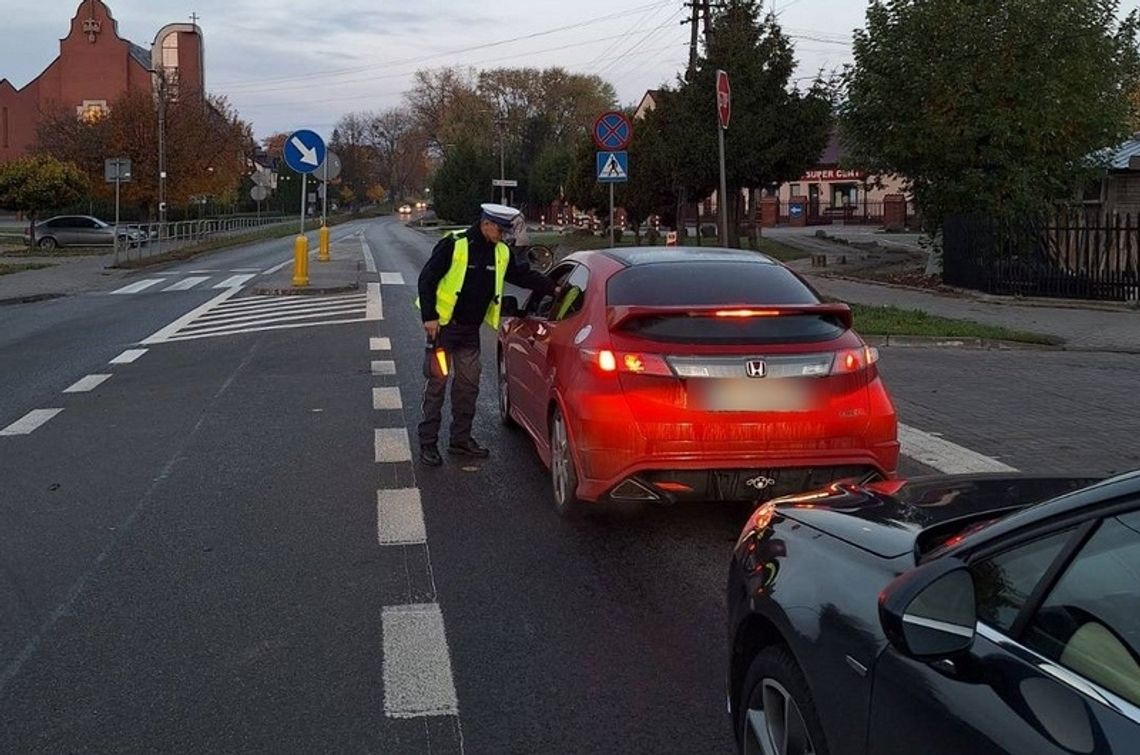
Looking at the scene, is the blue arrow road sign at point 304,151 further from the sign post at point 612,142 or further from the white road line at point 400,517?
the white road line at point 400,517

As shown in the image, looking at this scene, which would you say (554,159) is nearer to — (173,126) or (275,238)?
(275,238)

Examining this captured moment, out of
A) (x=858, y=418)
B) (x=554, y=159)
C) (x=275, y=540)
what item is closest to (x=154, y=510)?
(x=275, y=540)

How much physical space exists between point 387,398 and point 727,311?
538 cm

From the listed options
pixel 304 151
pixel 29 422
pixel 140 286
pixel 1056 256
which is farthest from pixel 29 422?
pixel 140 286

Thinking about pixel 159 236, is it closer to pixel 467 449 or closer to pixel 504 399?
pixel 504 399

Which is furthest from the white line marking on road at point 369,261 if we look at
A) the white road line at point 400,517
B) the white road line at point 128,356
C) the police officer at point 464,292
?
the white road line at point 400,517

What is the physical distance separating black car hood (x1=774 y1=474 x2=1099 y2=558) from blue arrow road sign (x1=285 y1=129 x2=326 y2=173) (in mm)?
20048

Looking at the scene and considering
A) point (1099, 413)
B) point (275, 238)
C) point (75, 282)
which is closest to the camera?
point (1099, 413)

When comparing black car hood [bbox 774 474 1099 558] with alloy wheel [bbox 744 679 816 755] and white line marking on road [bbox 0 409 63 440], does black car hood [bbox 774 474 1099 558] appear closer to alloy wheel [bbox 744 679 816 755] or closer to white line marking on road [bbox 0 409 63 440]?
alloy wheel [bbox 744 679 816 755]

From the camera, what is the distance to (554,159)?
7112 centimetres

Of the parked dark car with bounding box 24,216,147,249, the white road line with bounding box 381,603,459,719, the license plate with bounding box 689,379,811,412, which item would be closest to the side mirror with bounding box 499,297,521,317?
the license plate with bounding box 689,379,811,412

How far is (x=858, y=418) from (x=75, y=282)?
25.8 m

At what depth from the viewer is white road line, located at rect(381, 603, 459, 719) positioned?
421cm

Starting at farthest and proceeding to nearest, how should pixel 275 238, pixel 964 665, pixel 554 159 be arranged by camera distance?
1. pixel 554 159
2. pixel 275 238
3. pixel 964 665
